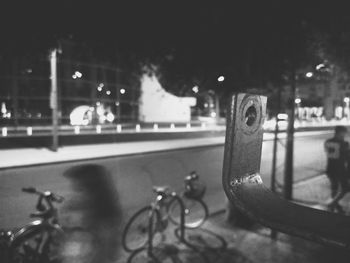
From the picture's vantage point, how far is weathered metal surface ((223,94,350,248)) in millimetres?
620

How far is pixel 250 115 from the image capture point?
0.76 meters

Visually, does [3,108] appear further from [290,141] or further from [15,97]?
[290,141]

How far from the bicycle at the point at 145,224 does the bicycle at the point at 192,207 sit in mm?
332

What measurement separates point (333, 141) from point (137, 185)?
500 cm

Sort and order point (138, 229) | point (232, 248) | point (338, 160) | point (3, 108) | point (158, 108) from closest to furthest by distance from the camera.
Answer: point (232, 248), point (138, 229), point (338, 160), point (3, 108), point (158, 108)

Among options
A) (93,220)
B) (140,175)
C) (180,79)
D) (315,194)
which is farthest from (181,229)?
(140,175)

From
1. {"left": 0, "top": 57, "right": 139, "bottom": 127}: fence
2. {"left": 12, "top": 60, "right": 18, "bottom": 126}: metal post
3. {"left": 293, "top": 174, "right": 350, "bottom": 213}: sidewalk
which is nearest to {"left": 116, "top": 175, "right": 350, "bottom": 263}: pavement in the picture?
{"left": 293, "top": 174, "right": 350, "bottom": 213}: sidewalk

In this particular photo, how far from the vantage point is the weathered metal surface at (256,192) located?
62 cm

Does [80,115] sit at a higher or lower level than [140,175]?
higher

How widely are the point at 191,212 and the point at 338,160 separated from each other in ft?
9.36

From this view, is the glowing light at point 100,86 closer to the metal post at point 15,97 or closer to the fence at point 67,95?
the fence at point 67,95

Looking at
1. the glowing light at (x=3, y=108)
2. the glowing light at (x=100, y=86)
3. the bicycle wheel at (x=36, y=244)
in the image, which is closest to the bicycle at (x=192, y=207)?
the bicycle wheel at (x=36, y=244)

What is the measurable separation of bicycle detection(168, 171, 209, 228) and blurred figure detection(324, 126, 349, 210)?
7.91 ft

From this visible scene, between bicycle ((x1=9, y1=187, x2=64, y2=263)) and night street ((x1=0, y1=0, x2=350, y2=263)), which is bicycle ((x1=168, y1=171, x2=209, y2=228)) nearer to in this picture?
night street ((x1=0, y1=0, x2=350, y2=263))
